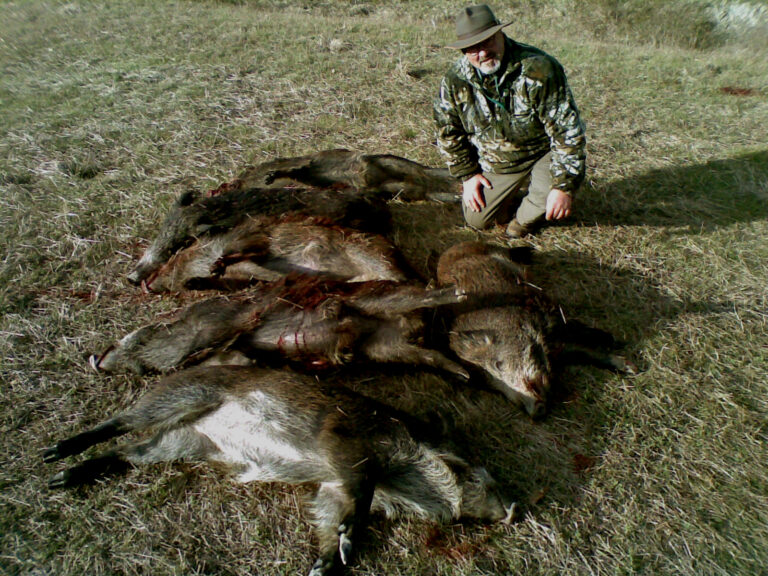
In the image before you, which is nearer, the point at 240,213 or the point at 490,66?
the point at 490,66

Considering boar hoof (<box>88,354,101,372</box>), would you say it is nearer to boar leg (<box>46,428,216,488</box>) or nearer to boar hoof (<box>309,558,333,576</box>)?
boar leg (<box>46,428,216,488</box>)

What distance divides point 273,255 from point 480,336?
1.80 metres

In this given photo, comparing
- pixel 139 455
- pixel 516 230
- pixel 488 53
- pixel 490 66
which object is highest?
pixel 488 53

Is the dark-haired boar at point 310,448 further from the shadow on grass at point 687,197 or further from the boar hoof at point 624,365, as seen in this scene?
the shadow on grass at point 687,197

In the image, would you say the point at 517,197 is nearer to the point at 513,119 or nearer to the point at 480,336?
the point at 513,119

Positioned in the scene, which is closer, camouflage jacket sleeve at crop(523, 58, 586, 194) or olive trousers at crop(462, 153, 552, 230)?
camouflage jacket sleeve at crop(523, 58, 586, 194)

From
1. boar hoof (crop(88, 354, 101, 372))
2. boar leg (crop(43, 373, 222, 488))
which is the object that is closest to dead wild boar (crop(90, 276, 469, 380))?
boar hoof (crop(88, 354, 101, 372))

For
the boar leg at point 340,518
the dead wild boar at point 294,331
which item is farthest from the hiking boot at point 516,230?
the boar leg at point 340,518

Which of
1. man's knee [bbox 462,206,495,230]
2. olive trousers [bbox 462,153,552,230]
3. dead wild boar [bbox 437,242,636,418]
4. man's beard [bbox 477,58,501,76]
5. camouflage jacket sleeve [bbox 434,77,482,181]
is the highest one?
man's beard [bbox 477,58,501,76]

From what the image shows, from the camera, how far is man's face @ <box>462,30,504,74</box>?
378 cm

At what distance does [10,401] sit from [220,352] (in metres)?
1.41

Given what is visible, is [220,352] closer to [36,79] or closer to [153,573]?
[153,573]

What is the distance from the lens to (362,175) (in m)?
4.95

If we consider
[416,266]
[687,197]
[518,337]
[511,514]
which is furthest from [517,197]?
[511,514]
